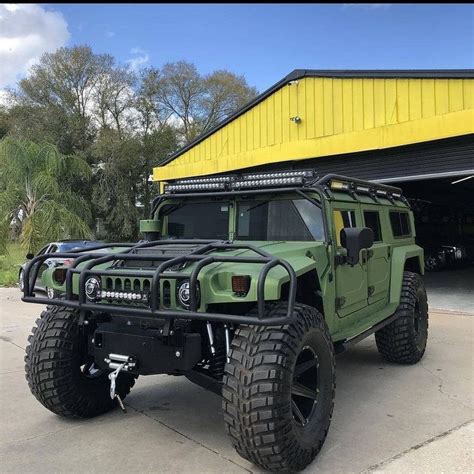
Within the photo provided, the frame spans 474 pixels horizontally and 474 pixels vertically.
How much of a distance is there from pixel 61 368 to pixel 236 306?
1503 mm

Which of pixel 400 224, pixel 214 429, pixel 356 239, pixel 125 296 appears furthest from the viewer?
pixel 400 224

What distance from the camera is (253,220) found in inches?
186

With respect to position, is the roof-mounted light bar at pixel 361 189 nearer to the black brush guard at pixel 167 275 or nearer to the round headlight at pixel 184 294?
the black brush guard at pixel 167 275

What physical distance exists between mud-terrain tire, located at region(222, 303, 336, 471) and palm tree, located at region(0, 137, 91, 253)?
626 inches

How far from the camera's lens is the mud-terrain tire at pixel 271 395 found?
3107mm

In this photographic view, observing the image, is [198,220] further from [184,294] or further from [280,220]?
[184,294]

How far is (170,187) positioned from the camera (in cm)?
526

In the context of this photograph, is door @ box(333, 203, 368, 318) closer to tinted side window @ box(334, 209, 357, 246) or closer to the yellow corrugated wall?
tinted side window @ box(334, 209, 357, 246)

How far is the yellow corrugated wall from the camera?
32.6ft

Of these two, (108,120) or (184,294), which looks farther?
(108,120)

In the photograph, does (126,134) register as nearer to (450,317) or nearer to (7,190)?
(7,190)

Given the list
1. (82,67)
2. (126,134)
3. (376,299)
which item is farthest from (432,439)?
(82,67)

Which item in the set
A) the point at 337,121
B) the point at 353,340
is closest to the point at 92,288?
the point at 353,340

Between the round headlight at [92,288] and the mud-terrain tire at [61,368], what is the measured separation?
62 cm
